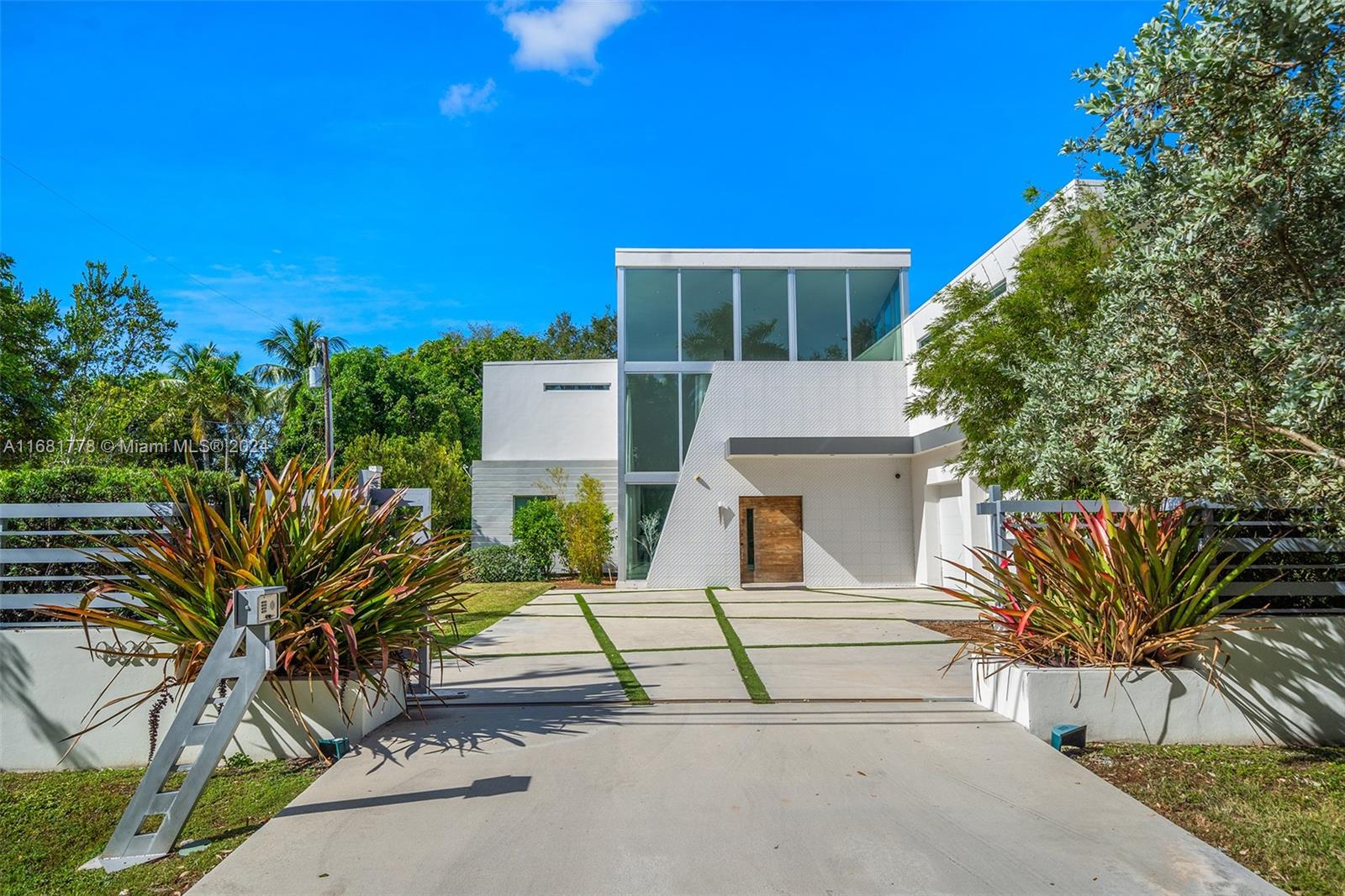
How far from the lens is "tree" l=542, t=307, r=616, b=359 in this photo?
4128 centimetres

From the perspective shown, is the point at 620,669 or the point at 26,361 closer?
the point at 620,669

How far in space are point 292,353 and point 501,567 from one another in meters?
20.5

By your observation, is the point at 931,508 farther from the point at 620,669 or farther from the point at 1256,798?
the point at 1256,798

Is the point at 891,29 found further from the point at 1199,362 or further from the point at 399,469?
the point at 399,469

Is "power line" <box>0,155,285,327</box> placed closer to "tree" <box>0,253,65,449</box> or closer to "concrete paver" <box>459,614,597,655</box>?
"tree" <box>0,253,65,449</box>

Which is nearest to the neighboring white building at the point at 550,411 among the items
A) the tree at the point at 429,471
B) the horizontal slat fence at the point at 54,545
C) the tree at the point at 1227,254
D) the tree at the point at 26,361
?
the tree at the point at 429,471

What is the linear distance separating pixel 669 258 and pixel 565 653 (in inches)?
504

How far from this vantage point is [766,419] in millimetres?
19391

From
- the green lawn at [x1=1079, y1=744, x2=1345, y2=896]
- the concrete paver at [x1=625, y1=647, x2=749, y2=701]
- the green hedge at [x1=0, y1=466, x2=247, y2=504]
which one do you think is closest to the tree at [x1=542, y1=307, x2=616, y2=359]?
the concrete paver at [x1=625, y1=647, x2=749, y2=701]

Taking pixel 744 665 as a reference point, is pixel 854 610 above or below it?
below

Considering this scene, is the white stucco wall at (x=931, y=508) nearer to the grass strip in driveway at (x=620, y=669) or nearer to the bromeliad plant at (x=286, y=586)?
the grass strip in driveway at (x=620, y=669)

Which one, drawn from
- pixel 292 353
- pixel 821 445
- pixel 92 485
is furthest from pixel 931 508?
pixel 292 353

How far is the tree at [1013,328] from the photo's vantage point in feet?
30.4

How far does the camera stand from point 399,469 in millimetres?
25672
